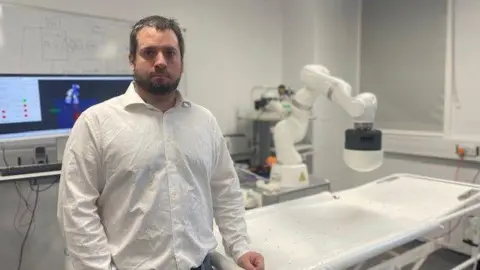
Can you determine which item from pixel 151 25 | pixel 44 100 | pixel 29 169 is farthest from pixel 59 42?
pixel 151 25

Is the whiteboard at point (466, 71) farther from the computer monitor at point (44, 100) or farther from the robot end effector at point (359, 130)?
the computer monitor at point (44, 100)

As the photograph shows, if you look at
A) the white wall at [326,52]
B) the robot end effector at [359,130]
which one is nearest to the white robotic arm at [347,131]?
the robot end effector at [359,130]

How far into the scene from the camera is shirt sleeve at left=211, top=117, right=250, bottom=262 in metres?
1.42

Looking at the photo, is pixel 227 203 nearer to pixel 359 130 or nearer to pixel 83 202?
pixel 83 202

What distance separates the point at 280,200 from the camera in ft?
8.25

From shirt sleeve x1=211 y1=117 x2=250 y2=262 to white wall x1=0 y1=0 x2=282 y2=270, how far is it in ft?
5.06

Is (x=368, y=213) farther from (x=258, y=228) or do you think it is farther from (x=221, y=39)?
(x=221, y=39)

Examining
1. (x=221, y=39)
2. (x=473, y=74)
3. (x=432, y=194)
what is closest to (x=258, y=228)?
(x=432, y=194)

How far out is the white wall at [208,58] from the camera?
98.2 inches

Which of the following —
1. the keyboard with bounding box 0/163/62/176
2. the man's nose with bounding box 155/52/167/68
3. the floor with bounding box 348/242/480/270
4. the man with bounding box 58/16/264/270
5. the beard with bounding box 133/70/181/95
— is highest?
the man's nose with bounding box 155/52/167/68

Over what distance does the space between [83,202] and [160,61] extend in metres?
0.48

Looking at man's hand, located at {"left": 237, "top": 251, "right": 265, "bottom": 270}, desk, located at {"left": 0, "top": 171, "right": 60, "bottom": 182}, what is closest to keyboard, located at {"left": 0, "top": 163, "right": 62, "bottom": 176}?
desk, located at {"left": 0, "top": 171, "right": 60, "bottom": 182}

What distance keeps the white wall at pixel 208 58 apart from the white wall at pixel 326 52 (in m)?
0.17

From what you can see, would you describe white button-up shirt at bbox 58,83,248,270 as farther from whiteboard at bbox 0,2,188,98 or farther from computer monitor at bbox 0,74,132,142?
whiteboard at bbox 0,2,188,98
